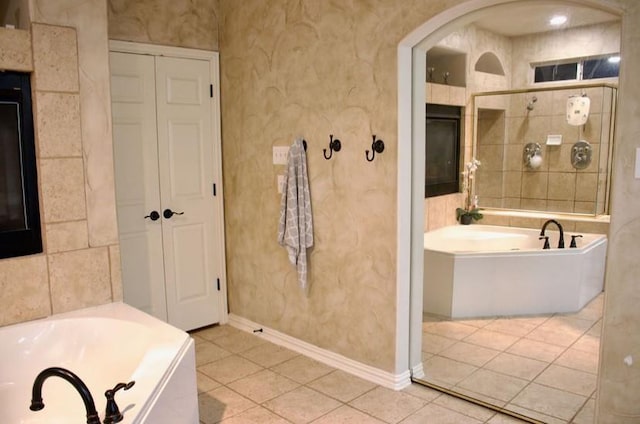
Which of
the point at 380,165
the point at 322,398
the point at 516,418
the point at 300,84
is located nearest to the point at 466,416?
the point at 516,418

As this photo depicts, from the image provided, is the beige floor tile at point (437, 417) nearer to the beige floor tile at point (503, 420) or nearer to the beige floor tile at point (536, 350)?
the beige floor tile at point (503, 420)

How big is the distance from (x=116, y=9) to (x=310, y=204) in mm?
1876

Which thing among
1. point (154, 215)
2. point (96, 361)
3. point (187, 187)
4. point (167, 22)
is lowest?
point (96, 361)

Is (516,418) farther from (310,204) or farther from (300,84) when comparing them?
(300,84)

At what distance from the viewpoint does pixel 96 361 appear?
103 inches

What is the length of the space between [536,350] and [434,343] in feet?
2.28

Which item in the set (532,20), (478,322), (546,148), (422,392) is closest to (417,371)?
(422,392)

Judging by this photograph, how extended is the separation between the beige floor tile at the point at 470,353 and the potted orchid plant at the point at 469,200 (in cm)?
171

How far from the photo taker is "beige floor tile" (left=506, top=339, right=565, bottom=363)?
11.4 ft

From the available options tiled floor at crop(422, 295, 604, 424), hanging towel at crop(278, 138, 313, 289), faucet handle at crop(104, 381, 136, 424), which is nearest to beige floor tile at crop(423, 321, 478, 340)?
tiled floor at crop(422, 295, 604, 424)

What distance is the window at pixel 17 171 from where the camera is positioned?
2.63 m

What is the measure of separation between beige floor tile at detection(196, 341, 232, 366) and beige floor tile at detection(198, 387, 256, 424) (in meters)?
0.46

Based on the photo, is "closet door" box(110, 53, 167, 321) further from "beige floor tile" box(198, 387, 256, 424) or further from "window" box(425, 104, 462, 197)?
"window" box(425, 104, 462, 197)

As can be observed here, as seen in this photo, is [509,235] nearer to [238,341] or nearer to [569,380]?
[569,380]
